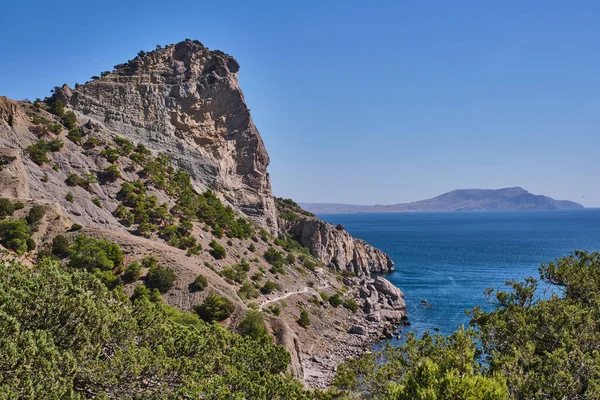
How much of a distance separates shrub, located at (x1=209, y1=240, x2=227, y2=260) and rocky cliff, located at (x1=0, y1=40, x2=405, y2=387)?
0.59m

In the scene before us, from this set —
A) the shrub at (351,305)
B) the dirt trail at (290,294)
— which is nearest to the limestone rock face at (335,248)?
the dirt trail at (290,294)

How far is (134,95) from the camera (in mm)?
70500

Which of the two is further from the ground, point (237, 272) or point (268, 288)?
point (237, 272)

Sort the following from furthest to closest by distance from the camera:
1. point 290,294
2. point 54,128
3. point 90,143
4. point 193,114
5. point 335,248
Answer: point 335,248 → point 193,114 → point 90,143 → point 54,128 → point 290,294

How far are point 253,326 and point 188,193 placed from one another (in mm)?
32706

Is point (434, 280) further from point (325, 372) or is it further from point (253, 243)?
point (325, 372)

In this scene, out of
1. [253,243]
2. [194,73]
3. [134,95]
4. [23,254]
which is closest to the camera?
[23,254]

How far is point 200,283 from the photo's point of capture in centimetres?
3928

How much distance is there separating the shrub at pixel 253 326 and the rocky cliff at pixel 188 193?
5.24ft

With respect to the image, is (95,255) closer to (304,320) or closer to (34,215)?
(34,215)

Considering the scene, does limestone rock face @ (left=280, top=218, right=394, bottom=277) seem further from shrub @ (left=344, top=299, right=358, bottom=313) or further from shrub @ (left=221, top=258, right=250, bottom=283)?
shrub @ (left=221, top=258, right=250, bottom=283)

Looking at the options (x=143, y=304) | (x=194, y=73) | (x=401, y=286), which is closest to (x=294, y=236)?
(x=401, y=286)

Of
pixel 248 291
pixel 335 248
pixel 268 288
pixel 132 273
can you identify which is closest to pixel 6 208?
pixel 132 273

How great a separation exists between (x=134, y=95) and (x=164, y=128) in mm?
7224
